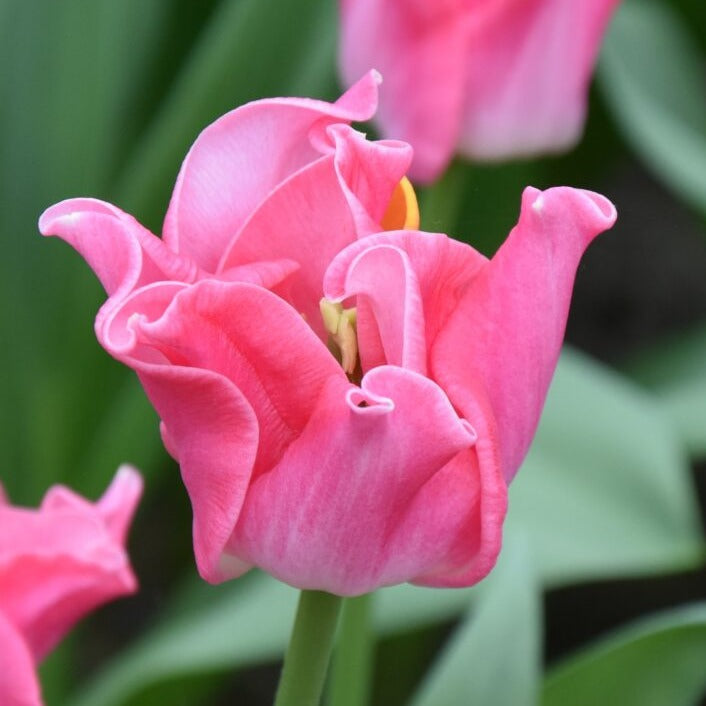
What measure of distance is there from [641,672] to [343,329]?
15.2 inches

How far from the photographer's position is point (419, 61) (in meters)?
0.67

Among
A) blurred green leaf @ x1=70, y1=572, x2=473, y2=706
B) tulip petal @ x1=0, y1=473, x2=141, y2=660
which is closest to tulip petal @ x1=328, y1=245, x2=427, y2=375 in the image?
tulip petal @ x1=0, y1=473, x2=141, y2=660

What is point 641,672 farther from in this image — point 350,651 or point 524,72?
point 524,72

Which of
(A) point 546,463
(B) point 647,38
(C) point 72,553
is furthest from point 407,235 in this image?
(B) point 647,38

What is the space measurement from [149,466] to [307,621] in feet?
2.65

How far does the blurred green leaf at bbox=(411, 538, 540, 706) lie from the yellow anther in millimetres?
313

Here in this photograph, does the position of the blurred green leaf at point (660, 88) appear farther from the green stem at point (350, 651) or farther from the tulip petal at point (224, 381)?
the tulip petal at point (224, 381)

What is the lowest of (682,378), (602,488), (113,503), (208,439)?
(682,378)

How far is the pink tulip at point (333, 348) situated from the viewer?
331 mm

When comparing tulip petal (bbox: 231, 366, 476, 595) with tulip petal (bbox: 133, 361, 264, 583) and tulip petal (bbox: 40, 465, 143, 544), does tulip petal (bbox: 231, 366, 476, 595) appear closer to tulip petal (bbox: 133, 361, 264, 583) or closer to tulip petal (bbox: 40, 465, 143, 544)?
tulip petal (bbox: 133, 361, 264, 583)

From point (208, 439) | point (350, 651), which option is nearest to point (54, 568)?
point (208, 439)

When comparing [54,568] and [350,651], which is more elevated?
[54,568]

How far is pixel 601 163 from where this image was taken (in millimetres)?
1521

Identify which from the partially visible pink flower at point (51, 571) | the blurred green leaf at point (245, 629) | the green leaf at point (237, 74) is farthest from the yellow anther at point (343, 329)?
the green leaf at point (237, 74)
